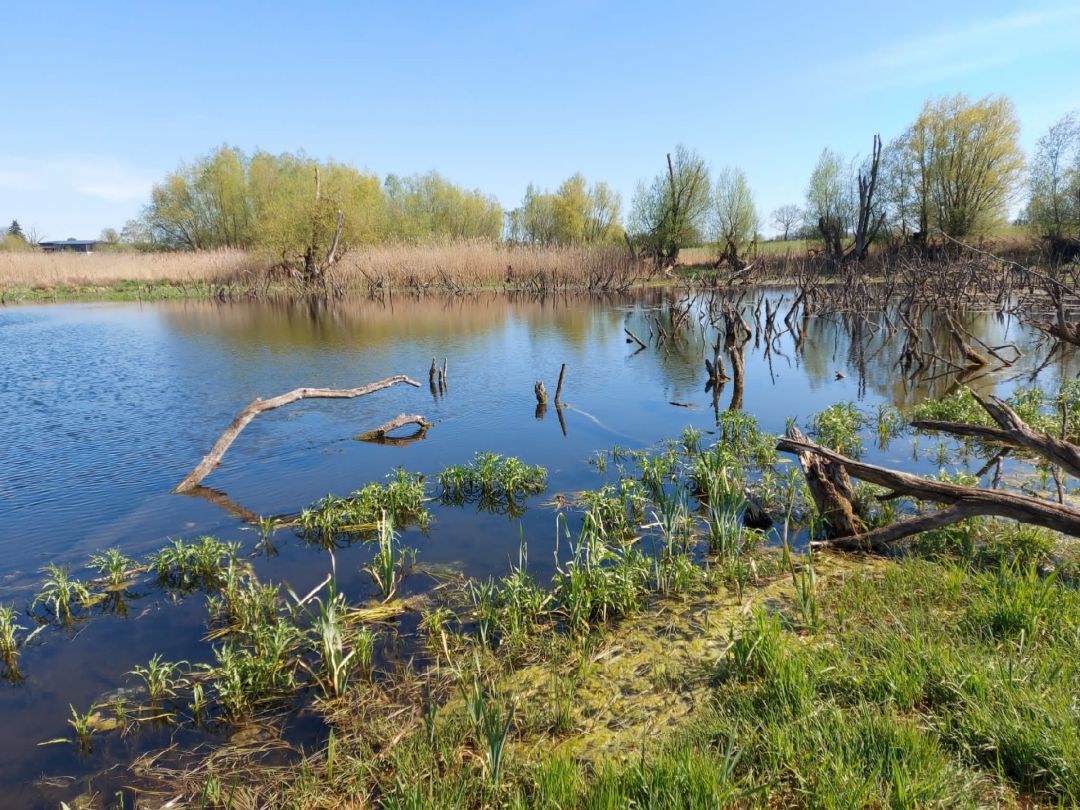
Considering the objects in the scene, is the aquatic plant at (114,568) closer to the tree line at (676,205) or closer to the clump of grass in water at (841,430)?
the clump of grass in water at (841,430)

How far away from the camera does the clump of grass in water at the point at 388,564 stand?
16.4 ft

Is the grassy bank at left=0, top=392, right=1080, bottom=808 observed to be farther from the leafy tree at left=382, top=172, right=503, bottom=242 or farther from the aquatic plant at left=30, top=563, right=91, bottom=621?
the leafy tree at left=382, top=172, right=503, bottom=242

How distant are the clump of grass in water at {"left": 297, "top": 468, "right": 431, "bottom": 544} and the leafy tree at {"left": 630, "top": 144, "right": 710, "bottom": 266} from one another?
41053 mm

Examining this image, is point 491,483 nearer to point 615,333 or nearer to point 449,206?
point 615,333

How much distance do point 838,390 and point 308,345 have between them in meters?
14.4

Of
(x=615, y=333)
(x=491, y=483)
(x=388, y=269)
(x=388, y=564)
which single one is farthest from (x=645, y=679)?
(x=388, y=269)

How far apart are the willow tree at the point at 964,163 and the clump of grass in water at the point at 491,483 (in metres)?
41.6

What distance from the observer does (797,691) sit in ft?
9.98

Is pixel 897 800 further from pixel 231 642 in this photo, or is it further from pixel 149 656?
pixel 149 656

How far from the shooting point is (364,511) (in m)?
6.52

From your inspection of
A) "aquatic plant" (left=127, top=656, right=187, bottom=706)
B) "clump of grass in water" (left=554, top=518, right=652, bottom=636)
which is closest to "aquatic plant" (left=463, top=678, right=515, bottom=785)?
"clump of grass in water" (left=554, top=518, right=652, bottom=636)

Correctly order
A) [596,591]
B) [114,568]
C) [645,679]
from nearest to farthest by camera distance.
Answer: [645,679], [596,591], [114,568]

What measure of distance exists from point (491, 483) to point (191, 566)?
3185 millimetres

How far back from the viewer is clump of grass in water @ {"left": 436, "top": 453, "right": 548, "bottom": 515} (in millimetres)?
7237
